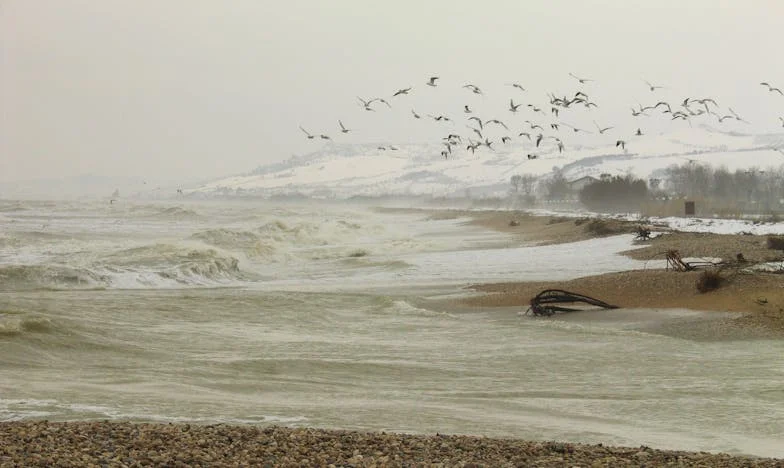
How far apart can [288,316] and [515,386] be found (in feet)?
27.4

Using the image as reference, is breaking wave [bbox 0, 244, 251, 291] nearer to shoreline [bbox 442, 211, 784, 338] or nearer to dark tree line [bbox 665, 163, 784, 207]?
shoreline [bbox 442, 211, 784, 338]

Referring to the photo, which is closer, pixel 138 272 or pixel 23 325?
pixel 23 325

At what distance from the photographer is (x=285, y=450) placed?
25.7ft

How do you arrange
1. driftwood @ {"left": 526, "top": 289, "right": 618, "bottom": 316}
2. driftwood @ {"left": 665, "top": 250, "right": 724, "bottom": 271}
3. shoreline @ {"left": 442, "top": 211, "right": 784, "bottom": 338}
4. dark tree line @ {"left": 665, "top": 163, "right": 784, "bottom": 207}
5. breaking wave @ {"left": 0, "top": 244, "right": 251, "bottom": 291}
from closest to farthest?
shoreline @ {"left": 442, "top": 211, "right": 784, "bottom": 338} → driftwood @ {"left": 526, "top": 289, "right": 618, "bottom": 316} → driftwood @ {"left": 665, "top": 250, "right": 724, "bottom": 271} → breaking wave @ {"left": 0, "top": 244, "right": 251, "bottom": 291} → dark tree line @ {"left": 665, "top": 163, "right": 784, "bottom": 207}

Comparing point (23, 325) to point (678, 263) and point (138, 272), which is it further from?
point (678, 263)

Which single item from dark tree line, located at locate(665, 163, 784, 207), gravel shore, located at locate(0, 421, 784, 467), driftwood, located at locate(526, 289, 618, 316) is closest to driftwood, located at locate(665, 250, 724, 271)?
driftwood, located at locate(526, 289, 618, 316)

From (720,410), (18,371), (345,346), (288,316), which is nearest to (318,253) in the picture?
(288,316)

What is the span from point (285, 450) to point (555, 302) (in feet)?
40.5

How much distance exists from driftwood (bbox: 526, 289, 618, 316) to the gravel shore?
10.5 metres

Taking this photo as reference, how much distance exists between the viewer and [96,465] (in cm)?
696

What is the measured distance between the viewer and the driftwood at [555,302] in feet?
62.5

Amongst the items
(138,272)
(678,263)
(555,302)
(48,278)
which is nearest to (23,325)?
(555,302)

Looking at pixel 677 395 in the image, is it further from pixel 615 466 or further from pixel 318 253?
pixel 318 253

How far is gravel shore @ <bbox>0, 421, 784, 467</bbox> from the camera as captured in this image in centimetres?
733
